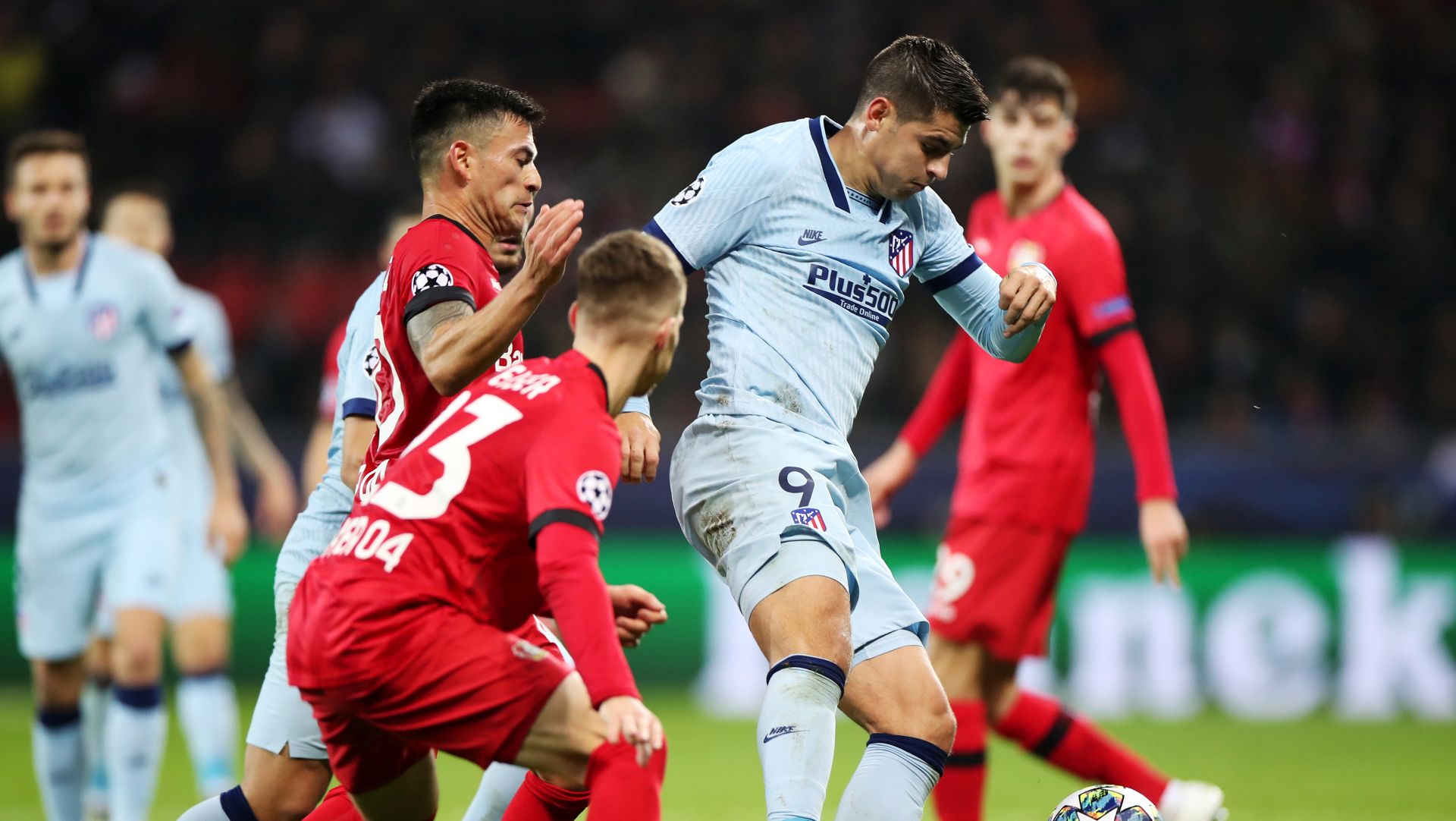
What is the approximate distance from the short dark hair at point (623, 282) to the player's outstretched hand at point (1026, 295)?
96cm

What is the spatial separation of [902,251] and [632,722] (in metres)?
1.66

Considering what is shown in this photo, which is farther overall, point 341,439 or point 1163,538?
point 1163,538

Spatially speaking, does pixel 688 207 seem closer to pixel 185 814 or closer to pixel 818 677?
pixel 818 677

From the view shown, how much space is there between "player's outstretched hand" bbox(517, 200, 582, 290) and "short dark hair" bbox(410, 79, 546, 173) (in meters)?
0.69

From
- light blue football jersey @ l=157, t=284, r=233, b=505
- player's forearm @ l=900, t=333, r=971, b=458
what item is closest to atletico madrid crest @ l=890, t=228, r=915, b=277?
player's forearm @ l=900, t=333, r=971, b=458

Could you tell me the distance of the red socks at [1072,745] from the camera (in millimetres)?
5691

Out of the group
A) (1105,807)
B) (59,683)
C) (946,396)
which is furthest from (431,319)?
(59,683)

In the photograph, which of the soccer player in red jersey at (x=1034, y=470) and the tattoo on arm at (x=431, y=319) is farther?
the soccer player in red jersey at (x=1034, y=470)

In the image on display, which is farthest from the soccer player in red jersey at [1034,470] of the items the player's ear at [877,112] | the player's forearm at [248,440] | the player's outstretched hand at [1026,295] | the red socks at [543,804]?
the player's forearm at [248,440]

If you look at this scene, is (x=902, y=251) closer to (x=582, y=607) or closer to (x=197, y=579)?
(x=582, y=607)

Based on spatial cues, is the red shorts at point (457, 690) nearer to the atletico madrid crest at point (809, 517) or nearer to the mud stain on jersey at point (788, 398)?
the atletico madrid crest at point (809, 517)

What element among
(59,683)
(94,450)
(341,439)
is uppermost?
(94,450)

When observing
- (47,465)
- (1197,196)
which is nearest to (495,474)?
(47,465)

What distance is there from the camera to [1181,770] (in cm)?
822
